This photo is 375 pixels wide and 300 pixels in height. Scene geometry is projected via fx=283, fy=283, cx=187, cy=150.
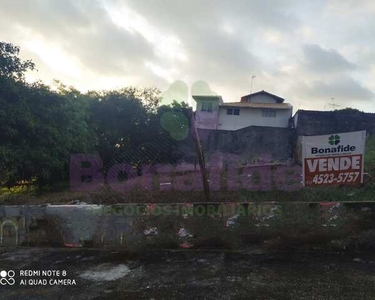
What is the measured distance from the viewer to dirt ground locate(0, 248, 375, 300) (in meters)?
2.27

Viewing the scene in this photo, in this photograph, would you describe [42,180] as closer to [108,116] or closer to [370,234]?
[108,116]

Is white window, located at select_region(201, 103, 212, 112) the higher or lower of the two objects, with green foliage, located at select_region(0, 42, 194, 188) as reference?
higher

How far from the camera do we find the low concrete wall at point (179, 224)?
3102 millimetres

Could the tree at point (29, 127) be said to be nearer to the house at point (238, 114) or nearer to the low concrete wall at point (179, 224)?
the low concrete wall at point (179, 224)

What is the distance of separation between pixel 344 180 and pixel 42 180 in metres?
8.81

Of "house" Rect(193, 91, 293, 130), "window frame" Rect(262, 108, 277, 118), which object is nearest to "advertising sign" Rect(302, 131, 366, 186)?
"house" Rect(193, 91, 293, 130)

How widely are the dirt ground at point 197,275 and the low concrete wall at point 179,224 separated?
0.18 m

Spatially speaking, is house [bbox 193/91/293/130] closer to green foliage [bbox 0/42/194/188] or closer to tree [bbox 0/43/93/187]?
green foliage [bbox 0/42/194/188]

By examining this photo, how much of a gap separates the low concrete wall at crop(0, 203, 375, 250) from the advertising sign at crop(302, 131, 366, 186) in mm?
1139

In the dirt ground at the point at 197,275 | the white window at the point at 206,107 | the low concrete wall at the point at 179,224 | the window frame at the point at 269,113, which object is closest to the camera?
the dirt ground at the point at 197,275

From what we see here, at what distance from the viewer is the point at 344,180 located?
414 centimetres

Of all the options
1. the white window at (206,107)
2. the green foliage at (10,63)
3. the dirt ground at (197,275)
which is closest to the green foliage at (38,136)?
the green foliage at (10,63)

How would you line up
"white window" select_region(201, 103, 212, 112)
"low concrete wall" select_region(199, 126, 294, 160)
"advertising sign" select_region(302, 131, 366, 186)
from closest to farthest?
"advertising sign" select_region(302, 131, 366, 186)
"low concrete wall" select_region(199, 126, 294, 160)
"white window" select_region(201, 103, 212, 112)

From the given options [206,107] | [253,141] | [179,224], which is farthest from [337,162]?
[206,107]
